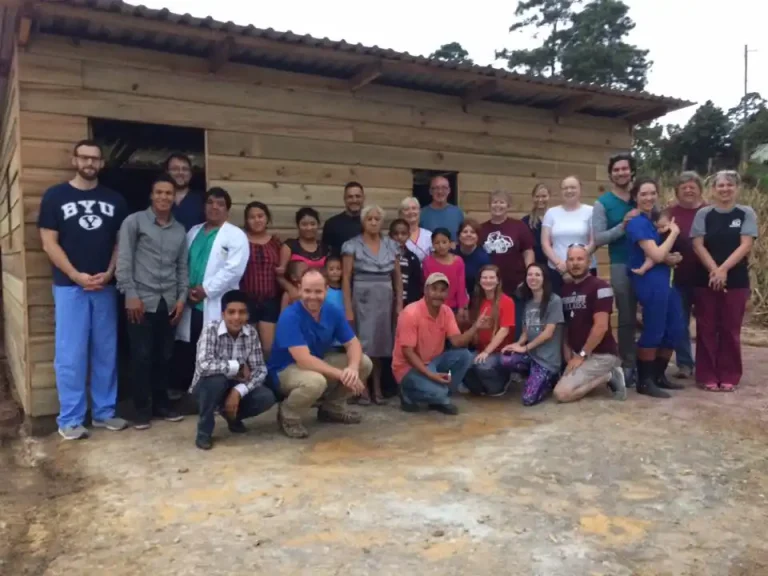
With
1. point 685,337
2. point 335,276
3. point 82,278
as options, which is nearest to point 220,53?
point 335,276

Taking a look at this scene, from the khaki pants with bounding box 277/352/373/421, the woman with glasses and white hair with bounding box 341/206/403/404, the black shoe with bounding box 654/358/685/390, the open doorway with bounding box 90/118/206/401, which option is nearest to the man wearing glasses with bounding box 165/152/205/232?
the woman with glasses and white hair with bounding box 341/206/403/404

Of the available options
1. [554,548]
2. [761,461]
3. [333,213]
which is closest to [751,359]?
[761,461]

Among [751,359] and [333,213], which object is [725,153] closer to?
[751,359]

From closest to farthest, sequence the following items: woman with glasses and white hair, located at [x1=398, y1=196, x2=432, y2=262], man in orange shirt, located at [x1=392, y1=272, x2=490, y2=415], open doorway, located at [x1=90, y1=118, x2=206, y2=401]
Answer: man in orange shirt, located at [x1=392, y1=272, x2=490, y2=415]
woman with glasses and white hair, located at [x1=398, y1=196, x2=432, y2=262]
open doorway, located at [x1=90, y1=118, x2=206, y2=401]

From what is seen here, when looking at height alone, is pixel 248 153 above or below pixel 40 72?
below

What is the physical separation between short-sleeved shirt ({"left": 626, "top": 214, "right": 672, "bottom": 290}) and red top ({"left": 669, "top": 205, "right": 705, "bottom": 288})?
47cm

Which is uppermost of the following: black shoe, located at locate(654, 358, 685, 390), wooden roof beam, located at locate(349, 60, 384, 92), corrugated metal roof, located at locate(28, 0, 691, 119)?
corrugated metal roof, located at locate(28, 0, 691, 119)

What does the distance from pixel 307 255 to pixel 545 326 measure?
2165 millimetres

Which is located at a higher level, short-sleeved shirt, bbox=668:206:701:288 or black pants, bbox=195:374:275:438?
short-sleeved shirt, bbox=668:206:701:288

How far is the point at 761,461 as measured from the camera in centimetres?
447

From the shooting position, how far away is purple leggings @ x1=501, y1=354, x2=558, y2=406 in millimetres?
6059

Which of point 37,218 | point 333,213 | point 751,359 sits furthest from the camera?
point 751,359

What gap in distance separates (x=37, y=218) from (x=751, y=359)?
786 cm

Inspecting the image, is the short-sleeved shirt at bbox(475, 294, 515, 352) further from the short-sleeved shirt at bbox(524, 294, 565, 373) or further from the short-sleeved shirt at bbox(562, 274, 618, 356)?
the short-sleeved shirt at bbox(562, 274, 618, 356)
